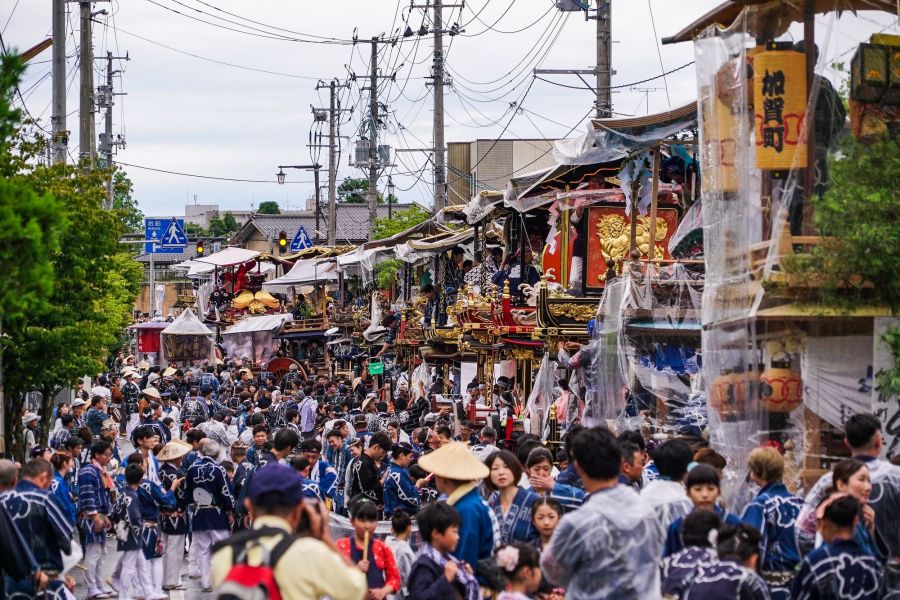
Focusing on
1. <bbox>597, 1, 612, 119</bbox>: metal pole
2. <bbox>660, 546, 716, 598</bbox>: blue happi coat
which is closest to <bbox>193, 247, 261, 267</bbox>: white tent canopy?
<bbox>597, 1, 612, 119</bbox>: metal pole

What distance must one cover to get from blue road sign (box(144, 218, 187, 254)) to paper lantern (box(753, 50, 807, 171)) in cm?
3601

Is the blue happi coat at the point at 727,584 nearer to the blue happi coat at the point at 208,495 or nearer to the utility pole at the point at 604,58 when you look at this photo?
the blue happi coat at the point at 208,495

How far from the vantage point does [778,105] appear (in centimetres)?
1214

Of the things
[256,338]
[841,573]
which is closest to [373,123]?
[256,338]

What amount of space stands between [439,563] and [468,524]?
33.9 inches

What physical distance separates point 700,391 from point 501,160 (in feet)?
124

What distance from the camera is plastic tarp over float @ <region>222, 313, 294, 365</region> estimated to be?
5257 cm

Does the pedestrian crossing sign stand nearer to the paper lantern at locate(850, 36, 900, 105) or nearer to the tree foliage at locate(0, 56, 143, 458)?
the tree foliage at locate(0, 56, 143, 458)

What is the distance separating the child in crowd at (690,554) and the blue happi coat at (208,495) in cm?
877

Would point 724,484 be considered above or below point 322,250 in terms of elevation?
below

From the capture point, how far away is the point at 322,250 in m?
51.0

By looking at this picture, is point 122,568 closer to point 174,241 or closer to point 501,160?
point 174,241

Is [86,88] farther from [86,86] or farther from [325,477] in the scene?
[325,477]

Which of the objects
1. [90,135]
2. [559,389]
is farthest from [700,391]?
[90,135]
